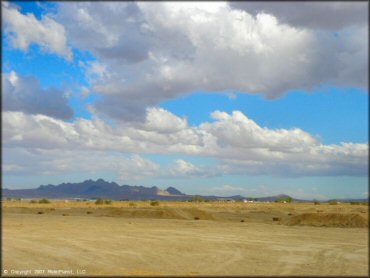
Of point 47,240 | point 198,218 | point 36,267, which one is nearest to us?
point 36,267

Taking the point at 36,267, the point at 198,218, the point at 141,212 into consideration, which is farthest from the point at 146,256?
the point at 141,212

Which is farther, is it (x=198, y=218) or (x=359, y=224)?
(x=198, y=218)

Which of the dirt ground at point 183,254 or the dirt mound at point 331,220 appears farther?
the dirt mound at point 331,220

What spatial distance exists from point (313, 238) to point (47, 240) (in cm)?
2326

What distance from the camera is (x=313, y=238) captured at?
40.9 m

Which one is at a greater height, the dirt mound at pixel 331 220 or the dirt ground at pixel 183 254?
the dirt mound at pixel 331 220

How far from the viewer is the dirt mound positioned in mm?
52725

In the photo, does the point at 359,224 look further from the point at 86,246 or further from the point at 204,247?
the point at 86,246

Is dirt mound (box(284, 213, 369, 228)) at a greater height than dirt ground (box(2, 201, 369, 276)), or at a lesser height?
greater

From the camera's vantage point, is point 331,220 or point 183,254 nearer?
point 183,254

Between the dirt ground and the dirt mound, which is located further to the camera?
the dirt mound

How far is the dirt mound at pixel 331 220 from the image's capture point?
52725mm

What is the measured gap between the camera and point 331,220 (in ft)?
181

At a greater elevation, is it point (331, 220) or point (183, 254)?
point (331, 220)
